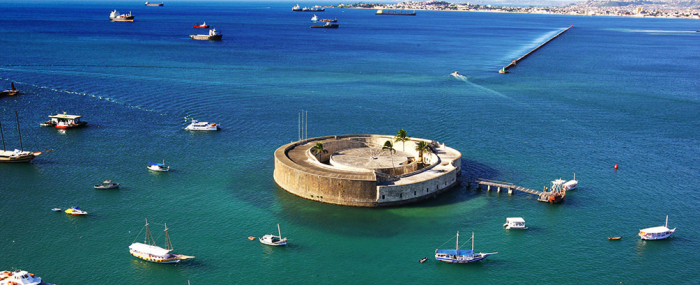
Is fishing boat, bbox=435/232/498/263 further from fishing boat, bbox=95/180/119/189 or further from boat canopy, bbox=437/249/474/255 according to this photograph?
fishing boat, bbox=95/180/119/189

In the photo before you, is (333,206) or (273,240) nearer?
(273,240)

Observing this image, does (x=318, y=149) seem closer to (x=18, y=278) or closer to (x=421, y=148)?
(x=421, y=148)

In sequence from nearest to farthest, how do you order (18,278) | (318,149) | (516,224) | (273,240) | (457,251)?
(18,278)
(457,251)
(273,240)
(516,224)
(318,149)

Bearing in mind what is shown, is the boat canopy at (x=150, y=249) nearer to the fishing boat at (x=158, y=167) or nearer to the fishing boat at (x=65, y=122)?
the fishing boat at (x=158, y=167)

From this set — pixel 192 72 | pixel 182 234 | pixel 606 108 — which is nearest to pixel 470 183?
pixel 182 234

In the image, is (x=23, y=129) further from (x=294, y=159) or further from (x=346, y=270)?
(x=346, y=270)

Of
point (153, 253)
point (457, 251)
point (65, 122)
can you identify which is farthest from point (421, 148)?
point (65, 122)
